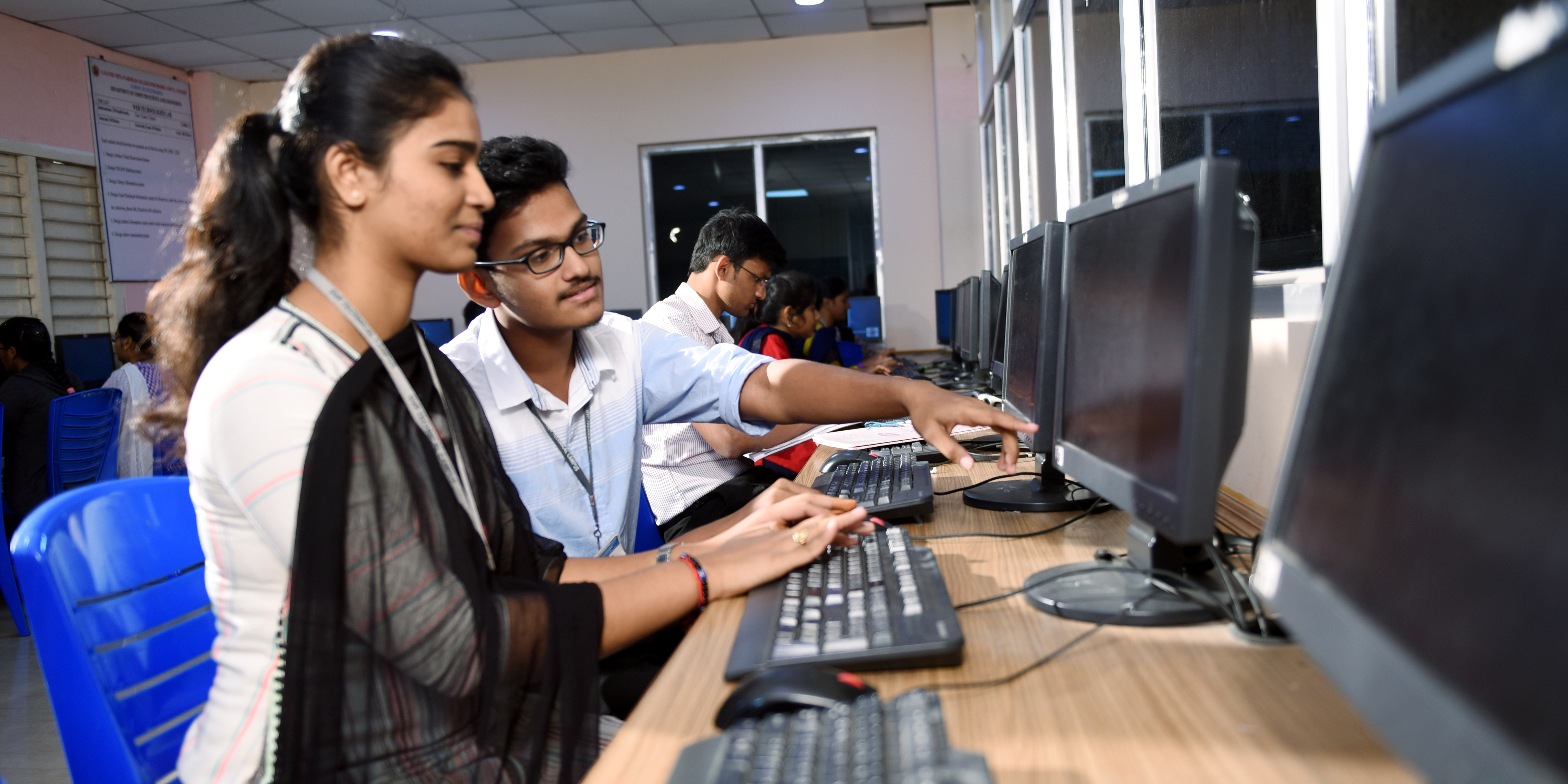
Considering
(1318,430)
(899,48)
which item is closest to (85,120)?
(899,48)

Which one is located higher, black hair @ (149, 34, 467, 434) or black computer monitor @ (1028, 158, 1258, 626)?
black hair @ (149, 34, 467, 434)

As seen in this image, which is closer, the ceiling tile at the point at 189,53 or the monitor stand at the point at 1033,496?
the monitor stand at the point at 1033,496

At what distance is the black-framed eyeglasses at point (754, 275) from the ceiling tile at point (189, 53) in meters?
4.89

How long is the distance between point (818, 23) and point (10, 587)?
17.4 feet

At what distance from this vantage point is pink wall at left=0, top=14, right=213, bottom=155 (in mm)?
5387

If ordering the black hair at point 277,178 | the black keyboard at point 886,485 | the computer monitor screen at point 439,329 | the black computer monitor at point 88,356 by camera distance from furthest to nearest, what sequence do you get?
the computer monitor screen at point 439,329 → the black computer monitor at point 88,356 → the black keyboard at point 886,485 → the black hair at point 277,178

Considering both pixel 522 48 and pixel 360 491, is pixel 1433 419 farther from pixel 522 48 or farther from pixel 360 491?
pixel 522 48

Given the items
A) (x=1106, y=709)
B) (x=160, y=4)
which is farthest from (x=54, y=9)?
(x=1106, y=709)

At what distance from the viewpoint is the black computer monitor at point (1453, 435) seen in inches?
14.9

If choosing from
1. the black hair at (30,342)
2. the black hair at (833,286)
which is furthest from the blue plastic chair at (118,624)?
the black hair at (833,286)

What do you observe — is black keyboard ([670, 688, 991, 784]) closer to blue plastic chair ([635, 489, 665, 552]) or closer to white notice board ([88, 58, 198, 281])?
blue plastic chair ([635, 489, 665, 552])

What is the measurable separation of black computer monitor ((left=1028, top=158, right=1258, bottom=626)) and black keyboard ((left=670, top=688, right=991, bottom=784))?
1.03 ft

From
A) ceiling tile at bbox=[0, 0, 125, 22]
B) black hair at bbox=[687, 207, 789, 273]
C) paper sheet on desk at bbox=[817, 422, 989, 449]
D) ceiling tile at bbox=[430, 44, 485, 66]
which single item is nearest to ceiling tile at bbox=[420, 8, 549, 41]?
ceiling tile at bbox=[430, 44, 485, 66]

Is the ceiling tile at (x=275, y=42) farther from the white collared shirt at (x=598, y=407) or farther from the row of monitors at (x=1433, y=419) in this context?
the row of monitors at (x=1433, y=419)
